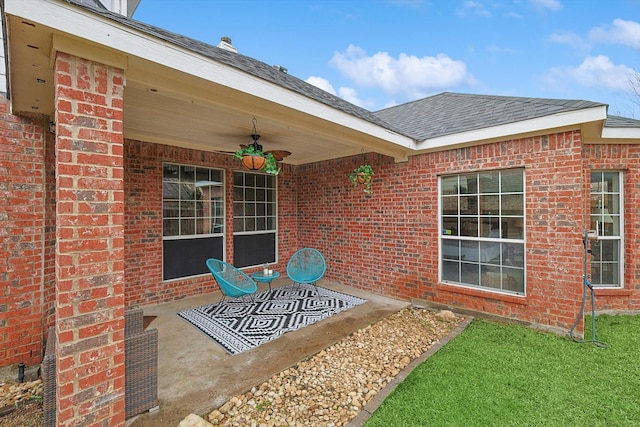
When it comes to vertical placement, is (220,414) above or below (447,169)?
below

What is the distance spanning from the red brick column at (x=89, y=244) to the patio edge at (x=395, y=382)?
1.85 metres

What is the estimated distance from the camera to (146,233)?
4980mm

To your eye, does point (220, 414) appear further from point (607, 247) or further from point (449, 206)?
point (607, 247)

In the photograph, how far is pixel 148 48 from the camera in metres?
2.08

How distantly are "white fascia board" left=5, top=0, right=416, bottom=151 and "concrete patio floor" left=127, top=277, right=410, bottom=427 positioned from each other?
297cm

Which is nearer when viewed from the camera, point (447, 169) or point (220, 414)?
point (220, 414)

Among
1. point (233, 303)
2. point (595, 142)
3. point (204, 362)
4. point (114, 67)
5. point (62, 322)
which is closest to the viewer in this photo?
point (62, 322)

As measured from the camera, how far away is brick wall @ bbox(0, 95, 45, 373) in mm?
2902

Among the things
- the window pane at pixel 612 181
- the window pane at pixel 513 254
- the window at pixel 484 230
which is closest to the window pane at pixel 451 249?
the window at pixel 484 230

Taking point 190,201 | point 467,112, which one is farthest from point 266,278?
point 467,112

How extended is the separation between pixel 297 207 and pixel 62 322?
233 inches

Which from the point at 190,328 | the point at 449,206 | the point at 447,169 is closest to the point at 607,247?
the point at 449,206

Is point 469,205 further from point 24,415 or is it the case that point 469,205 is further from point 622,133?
point 24,415

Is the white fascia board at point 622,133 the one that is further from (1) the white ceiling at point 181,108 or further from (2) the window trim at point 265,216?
(2) the window trim at point 265,216
